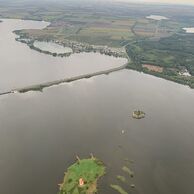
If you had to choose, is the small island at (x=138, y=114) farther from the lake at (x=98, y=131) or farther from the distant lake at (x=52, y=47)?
the distant lake at (x=52, y=47)

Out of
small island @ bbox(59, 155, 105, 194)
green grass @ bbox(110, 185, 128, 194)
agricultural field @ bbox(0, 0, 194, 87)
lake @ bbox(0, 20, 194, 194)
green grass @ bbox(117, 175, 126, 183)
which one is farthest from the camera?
agricultural field @ bbox(0, 0, 194, 87)

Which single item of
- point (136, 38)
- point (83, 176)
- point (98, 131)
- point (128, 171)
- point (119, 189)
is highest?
point (119, 189)

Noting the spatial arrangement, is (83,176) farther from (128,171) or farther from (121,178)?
(128,171)

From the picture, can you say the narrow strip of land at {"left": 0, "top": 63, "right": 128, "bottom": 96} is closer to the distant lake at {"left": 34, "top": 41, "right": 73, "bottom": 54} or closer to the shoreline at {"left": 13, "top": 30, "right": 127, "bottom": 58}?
the shoreline at {"left": 13, "top": 30, "right": 127, "bottom": 58}

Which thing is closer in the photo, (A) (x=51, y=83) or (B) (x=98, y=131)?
(B) (x=98, y=131)

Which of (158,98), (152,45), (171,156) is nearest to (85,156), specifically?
(171,156)

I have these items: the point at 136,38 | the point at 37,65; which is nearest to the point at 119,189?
the point at 37,65

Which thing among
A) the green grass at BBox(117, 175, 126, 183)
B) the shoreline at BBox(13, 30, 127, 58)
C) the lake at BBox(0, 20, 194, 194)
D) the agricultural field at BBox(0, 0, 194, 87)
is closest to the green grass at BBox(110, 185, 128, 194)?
the lake at BBox(0, 20, 194, 194)
